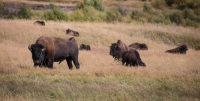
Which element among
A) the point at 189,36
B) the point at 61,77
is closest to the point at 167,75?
the point at 61,77

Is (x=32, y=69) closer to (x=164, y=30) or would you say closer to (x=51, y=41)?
(x=51, y=41)

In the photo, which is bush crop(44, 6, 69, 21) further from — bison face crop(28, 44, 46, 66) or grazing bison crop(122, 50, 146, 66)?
bison face crop(28, 44, 46, 66)

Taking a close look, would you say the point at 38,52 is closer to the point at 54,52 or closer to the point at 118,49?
the point at 54,52

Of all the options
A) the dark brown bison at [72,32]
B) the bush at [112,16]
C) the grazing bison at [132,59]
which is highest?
the grazing bison at [132,59]

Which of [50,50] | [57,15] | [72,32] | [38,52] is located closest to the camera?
[38,52]

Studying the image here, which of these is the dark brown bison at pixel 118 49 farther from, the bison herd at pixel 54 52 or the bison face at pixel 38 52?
the bison face at pixel 38 52

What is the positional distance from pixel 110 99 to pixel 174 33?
30.1 meters

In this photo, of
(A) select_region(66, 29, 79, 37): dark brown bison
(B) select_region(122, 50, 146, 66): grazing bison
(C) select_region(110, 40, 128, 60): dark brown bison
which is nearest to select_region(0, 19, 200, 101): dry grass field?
(B) select_region(122, 50, 146, 66): grazing bison

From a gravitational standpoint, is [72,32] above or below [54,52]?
below

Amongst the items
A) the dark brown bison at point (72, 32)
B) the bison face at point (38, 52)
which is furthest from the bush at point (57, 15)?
the bison face at point (38, 52)

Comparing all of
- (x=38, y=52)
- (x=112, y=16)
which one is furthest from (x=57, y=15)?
(x=38, y=52)

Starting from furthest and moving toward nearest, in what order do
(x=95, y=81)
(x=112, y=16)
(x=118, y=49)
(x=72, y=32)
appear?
(x=112, y=16) < (x=72, y=32) < (x=118, y=49) < (x=95, y=81)

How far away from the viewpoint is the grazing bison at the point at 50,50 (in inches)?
692

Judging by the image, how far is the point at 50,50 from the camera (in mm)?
18531
